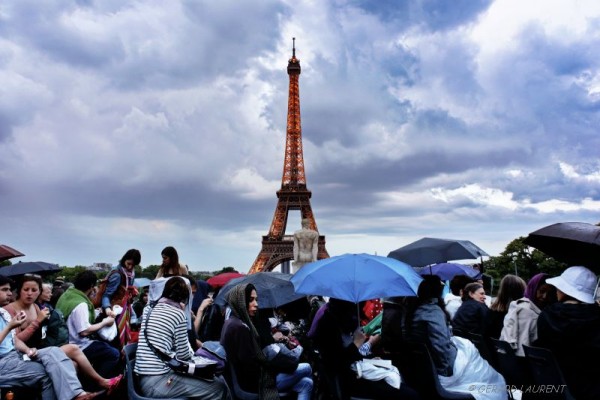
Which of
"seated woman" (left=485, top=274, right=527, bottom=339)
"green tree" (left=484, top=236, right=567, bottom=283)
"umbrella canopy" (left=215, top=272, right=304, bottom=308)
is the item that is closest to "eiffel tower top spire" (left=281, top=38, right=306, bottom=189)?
"green tree" (left=484, top=236, right=567, bottom=283)

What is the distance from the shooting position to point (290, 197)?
159 feet

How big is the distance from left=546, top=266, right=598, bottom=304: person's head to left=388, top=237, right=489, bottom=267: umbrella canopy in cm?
431

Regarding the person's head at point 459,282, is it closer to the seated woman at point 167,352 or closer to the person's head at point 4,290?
the seated woman at point 167,352

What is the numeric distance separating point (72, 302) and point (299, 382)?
2789mm

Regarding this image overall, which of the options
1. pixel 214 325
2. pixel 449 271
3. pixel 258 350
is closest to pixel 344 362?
pixel 258 350

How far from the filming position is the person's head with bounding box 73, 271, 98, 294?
5945mm

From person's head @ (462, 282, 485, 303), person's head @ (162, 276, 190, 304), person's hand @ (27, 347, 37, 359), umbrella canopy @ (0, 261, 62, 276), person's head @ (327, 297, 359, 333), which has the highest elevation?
umbrella canopy @ (0, 261, 62, 276)

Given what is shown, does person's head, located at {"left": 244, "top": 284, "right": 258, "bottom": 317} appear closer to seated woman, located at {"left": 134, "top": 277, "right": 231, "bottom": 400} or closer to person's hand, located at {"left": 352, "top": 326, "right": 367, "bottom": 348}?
Answer: seated woman, located at {"left": 134, "top": 277, "right": 231, "bottom": 400}

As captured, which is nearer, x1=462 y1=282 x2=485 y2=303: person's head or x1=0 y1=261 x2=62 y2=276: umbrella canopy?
x1=462 y1=282 x2=485 y2=303: person's head

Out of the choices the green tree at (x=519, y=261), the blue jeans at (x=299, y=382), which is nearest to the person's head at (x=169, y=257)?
the blue jeans at (x=299, y=382)

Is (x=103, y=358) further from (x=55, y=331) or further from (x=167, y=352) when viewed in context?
(x=167, y=352)

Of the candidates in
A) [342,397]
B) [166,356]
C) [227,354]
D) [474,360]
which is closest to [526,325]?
[474,360]

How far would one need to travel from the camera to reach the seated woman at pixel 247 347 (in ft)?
14.7

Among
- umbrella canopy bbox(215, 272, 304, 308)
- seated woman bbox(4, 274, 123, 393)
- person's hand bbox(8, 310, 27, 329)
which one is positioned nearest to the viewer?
person's hand bbox(8, 310, 27, 329)
